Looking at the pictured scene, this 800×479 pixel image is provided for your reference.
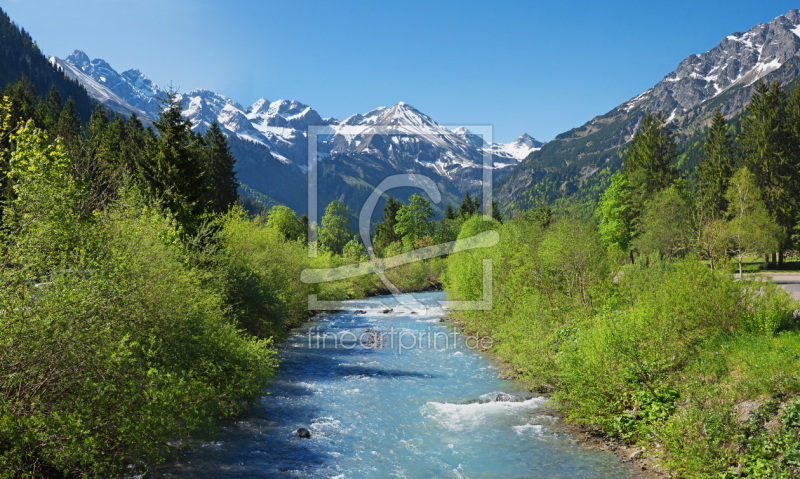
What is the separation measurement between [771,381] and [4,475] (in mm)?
18754

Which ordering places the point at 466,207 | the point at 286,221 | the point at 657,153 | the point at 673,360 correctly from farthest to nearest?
the point at 466,207 → the point at 286,221 → the point at 657,153 → the point at 673,360

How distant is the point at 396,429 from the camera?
18.1 m

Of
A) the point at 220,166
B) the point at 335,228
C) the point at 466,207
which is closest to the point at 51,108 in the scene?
the point at 335,228

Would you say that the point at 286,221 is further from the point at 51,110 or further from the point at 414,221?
the point at 51,110

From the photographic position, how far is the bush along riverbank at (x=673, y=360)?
11773 millimetres

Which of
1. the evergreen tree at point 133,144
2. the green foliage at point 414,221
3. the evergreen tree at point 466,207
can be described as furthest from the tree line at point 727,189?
the evergreen tree at point 133,144

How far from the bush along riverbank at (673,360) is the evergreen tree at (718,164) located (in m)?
46.8

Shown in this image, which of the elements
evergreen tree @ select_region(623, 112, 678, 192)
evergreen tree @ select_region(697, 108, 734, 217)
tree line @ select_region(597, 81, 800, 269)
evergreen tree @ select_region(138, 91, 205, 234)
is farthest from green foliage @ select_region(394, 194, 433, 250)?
evergreen tree @ select_region(138, 91, 205, 234)

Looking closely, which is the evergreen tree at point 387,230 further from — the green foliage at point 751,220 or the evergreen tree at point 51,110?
the green foliage at point 751,220

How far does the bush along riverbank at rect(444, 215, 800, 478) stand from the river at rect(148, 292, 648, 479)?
A: 1.67 m

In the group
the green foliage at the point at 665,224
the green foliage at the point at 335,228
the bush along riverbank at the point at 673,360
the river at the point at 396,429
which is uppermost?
the green foliage at the point at 335,228

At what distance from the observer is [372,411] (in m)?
20.2

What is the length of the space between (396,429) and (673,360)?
1052 centimetres

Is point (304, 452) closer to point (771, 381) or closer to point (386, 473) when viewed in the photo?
point (386, 473)
